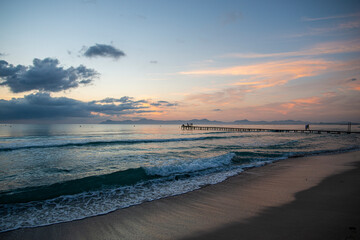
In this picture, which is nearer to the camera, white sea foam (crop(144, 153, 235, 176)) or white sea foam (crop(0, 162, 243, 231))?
white sea foam (crop(0, 162, 243, 231))

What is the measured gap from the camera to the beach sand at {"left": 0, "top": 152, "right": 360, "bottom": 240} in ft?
12.5

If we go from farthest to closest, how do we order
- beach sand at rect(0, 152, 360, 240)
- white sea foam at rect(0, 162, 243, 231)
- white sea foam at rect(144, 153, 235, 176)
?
white sea foam at rect(144, 153, 235, 176)
white sea foam at rect(0, 162, 243, 231)
beach sand at rect(0, 152, 360, 240)

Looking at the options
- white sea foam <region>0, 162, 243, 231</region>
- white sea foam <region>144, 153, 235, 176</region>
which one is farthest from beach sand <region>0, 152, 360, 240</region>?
white sea foam <region>144, 153, 235, 176</region>

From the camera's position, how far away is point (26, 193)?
23.2 ft

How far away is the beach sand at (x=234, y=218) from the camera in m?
3.82

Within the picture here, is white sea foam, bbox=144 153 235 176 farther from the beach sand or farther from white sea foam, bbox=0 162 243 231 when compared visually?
the beach sand

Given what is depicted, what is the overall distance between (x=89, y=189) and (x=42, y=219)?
8.71ft

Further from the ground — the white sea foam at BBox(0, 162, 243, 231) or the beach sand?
the beach sand

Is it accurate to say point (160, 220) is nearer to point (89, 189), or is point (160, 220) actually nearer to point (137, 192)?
point (137, 192)

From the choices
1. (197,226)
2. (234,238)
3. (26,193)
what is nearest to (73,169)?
(26,193)

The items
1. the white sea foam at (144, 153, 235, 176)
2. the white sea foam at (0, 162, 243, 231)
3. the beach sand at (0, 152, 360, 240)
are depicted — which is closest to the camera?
the beach sand at (0, 152, 360, 240)

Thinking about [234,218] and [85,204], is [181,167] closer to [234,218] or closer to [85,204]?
[85,204]

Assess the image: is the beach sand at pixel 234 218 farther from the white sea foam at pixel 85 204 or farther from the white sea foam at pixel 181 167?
the white sea foam at pixel 181 167

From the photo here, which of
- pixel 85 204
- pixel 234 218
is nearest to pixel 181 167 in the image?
pixel 85 204
